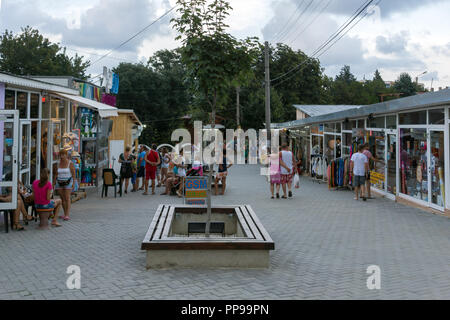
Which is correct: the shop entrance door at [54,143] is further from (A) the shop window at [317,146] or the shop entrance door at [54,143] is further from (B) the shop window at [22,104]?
(A) the shop window at [317,146]

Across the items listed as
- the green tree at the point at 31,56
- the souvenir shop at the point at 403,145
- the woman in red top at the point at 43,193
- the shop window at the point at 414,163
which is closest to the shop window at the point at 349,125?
the souvenir shop at the point at 403,145

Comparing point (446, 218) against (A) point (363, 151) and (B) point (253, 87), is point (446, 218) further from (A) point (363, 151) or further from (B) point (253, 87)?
(B) point (253, 87)

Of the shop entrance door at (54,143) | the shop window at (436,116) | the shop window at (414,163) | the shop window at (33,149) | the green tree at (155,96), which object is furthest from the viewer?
the green tree at (155,96)

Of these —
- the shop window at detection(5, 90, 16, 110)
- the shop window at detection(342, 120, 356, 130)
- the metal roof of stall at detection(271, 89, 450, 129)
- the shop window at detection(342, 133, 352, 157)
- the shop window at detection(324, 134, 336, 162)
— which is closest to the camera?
the metal roof of stall at detection(271, 89, 450, 129)

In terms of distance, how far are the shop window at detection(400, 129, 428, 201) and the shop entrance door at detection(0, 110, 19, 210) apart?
9456mm

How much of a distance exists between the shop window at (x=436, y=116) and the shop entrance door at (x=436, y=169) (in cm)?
22

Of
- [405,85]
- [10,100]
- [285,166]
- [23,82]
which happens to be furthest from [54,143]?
[405,85]

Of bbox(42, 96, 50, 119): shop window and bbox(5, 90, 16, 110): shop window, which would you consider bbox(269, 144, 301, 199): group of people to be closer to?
bbox(42, 96, 50, 119): shop window

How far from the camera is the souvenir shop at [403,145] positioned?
11.3 m

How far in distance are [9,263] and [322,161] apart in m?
16.8

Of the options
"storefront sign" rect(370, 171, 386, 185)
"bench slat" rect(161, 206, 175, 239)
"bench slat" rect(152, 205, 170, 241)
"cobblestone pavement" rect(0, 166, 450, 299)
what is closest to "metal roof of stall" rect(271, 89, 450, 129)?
"storefront sign" rect(370, 171, 386, 185)

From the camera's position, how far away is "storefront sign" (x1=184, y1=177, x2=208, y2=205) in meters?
12.8

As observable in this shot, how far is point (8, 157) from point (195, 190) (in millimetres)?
4577

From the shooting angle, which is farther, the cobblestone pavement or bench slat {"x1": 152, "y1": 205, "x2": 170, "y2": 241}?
bench slat {"x1": 152, "y1": 205, "x2": 170, "y2": 241}
